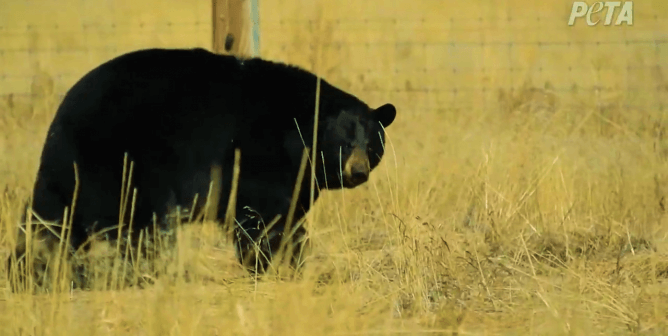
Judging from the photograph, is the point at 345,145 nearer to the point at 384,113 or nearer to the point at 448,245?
the point at 384,113

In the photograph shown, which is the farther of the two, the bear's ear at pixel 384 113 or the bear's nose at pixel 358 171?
the bear's ear at pixel 384 113

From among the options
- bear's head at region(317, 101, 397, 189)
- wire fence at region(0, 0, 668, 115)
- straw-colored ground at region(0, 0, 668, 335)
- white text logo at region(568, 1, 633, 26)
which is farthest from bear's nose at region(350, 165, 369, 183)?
white text logo at region(568, 1, 633, 26)

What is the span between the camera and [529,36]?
519 inches

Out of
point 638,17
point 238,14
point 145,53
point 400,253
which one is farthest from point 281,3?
point 400,253

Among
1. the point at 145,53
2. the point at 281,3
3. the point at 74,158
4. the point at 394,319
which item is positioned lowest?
the point at 394,319

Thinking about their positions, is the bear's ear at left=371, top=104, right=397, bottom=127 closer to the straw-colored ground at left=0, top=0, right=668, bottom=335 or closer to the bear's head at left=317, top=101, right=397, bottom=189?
the bear's head at left=317, top=101, right=397, bottom=189

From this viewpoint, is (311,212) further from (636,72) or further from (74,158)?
(636,72)

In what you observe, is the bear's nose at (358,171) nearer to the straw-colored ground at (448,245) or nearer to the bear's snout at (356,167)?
the bear's snout at (356,167)

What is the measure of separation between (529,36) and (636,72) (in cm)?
213

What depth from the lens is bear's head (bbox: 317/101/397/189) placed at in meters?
4.86

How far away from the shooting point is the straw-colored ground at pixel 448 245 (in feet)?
10.8

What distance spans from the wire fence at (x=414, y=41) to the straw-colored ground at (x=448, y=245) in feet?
4.83

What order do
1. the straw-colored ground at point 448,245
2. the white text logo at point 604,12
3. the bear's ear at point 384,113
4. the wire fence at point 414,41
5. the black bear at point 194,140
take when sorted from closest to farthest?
the straw-colored ground at point 448,245
the black bear at point 194,140
the bear's ear at point 384,113
the wire fence at point 414,41
the white text logo at point 604,12

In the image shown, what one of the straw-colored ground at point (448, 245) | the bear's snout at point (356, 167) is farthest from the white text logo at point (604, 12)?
the bear's snout at point (356, 167)
